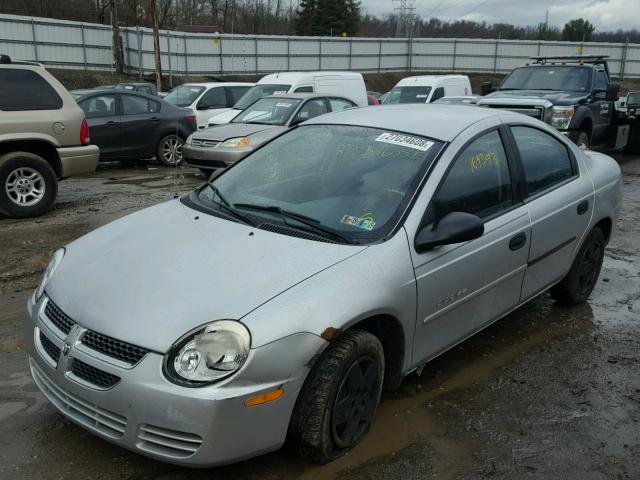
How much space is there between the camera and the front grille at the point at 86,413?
2541mm

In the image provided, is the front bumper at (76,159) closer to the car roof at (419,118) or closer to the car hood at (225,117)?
the car roof at (419,118)

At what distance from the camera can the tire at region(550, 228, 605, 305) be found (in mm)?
4809

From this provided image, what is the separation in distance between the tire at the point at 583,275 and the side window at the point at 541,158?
2.22ft

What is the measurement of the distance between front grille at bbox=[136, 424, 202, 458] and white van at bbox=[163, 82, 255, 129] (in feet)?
44.2

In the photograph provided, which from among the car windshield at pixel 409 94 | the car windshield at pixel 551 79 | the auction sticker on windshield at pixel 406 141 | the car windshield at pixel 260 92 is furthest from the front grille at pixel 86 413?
the car windshield at pixel 409 94

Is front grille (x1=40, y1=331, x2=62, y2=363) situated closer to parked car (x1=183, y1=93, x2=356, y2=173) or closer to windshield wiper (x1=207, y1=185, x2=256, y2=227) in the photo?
windshield wiper (x1=207, y1=185, x2=256, y2=227)

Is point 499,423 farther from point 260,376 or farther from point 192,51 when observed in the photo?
point 192,51

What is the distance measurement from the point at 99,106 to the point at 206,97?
4.39 meters

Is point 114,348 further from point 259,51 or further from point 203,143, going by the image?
point 259,51

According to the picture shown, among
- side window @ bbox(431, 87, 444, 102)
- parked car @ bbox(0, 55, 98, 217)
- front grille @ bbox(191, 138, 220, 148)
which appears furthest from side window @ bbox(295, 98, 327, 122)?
side window @ bbox(431, 87, 444, 102)

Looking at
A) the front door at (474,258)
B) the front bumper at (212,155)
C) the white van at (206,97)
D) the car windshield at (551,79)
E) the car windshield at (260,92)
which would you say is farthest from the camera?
the white van at (206,97)

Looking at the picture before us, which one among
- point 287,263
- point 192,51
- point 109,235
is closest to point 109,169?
point 109,235

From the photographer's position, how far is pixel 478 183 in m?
3.70

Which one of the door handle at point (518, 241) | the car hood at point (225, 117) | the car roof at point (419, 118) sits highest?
the car roof at point (419, 118)
